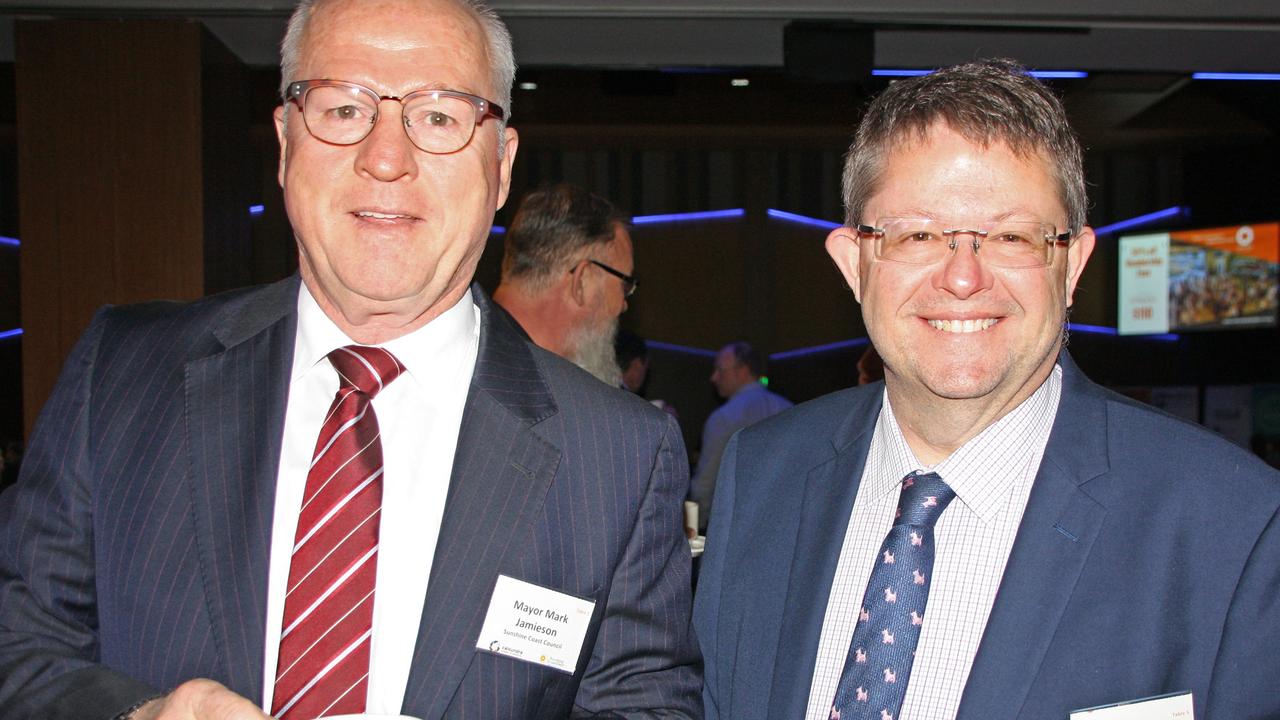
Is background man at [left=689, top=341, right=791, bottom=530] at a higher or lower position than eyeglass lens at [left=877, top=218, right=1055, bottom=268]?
lower

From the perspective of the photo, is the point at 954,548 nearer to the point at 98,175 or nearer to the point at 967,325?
→ the point at 967,325

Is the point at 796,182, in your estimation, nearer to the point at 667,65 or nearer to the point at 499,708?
the point at 667,65

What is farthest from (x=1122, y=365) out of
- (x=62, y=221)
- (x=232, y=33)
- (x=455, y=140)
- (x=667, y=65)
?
(x=455, y=140)

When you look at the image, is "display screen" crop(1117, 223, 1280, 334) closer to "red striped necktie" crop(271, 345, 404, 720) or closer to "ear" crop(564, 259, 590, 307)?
"ear" crop(564, 259, 590, 307)

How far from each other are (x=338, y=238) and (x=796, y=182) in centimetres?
846

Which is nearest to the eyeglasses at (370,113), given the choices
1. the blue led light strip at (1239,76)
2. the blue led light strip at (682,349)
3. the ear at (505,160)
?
the ear at (505,160)

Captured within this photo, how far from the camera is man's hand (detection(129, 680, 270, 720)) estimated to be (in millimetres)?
1060

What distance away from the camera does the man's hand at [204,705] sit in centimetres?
106

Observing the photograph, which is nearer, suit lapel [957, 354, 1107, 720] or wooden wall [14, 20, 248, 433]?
suit lapel [957, 354, 1107, 720]

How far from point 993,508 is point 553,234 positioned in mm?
2285

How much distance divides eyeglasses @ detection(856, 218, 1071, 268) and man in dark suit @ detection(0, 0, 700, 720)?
17.7 inches

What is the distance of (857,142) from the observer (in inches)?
66.0

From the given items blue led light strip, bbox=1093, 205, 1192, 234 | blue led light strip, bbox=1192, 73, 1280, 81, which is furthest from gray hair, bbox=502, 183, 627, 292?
blue led light strip, bbox=1093, 205, 1192, 234

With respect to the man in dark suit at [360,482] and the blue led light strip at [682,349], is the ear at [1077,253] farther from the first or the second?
the blue led light strip at [682,349]
